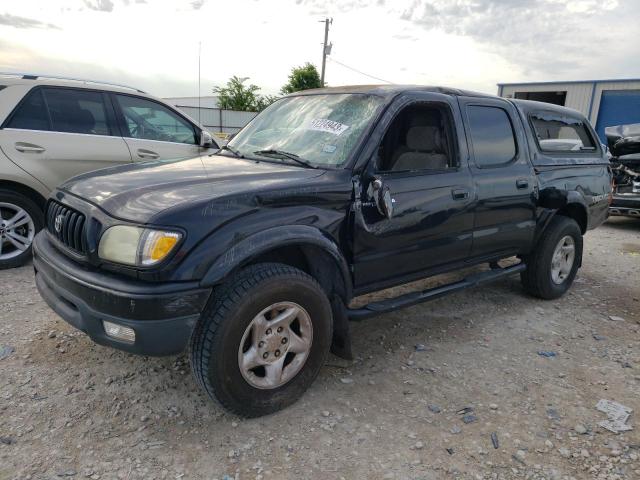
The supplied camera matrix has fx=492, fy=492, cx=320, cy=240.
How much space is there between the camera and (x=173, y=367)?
10.3ft

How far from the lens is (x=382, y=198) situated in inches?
116

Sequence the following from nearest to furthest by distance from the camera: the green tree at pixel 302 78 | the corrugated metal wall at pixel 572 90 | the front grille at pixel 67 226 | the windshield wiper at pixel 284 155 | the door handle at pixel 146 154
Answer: the front grille at pixel 67 226
the windshield wiper at pixel 284 155
the door handle at pixel 146 154
the corrugated metal wall at pixel 572 90
the green tree at pixel 302 78

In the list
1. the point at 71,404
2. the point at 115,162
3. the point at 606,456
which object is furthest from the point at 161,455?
the point at 115,162

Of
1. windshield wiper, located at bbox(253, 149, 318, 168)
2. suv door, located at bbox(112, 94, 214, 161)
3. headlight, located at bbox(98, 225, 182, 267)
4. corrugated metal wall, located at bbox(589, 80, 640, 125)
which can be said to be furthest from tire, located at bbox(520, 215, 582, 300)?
corrugated metal wall, located at bbox(589, 80, 640, 125)

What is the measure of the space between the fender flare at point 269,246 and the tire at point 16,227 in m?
3.31

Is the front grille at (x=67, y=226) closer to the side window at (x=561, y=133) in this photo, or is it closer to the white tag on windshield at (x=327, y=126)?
the white tag on windshield at (x=327, y=126)

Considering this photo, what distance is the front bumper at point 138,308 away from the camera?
2.23 m

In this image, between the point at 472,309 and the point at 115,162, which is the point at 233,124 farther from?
the point at 472,309

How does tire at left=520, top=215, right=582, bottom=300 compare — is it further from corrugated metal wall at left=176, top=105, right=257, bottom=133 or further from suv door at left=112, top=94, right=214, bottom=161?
corrugated metal wall at left=176, top=105, right=257, bottom=133

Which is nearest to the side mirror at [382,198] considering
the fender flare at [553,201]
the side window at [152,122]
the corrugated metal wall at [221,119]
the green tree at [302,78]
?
the fender flare at [553,201]

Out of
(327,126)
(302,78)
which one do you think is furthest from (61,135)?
(302,78)

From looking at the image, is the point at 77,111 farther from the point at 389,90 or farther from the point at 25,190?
the point at 389,90

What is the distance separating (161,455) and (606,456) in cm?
223

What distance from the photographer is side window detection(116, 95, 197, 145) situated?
533 centimetres
